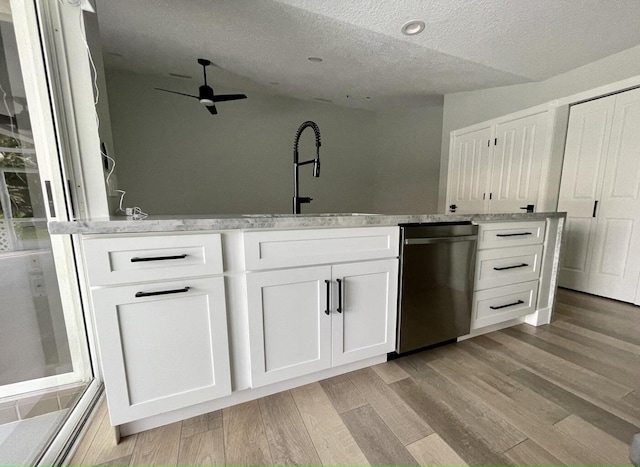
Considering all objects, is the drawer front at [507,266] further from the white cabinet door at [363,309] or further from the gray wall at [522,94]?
the gray wall at [522,94]

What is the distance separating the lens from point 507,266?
69.6 inches

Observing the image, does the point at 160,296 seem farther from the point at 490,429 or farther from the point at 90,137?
the point at 490,429

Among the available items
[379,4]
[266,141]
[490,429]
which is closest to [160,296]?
[490,429]

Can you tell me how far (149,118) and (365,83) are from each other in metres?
3.32

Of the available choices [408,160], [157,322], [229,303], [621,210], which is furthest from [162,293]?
[408,160]

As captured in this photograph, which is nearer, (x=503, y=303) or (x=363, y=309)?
(x=363, y=309)

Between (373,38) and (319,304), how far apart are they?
103 inches

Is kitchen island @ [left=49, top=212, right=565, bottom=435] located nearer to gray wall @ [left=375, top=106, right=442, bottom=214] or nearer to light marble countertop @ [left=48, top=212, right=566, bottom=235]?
light marble countertop @ [left=48, top=212, right=566, bottom=235]

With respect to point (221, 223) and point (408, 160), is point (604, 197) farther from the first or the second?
point (221, 223)

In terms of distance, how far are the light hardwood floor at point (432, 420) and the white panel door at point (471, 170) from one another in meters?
2.42

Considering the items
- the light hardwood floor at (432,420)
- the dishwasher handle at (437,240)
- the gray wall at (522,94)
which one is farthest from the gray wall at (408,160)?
the light hardwood floor at (432,420)

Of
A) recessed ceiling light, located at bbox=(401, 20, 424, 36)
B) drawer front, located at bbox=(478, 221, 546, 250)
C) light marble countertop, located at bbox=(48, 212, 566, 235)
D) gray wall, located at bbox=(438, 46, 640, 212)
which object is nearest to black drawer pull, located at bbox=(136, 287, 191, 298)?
light marble countertop, located at bbox=(48, 212, 566, 235)

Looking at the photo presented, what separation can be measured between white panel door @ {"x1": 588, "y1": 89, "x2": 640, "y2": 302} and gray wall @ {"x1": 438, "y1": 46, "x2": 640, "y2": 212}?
10.0 inches

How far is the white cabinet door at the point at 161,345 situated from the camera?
0.94 meters
